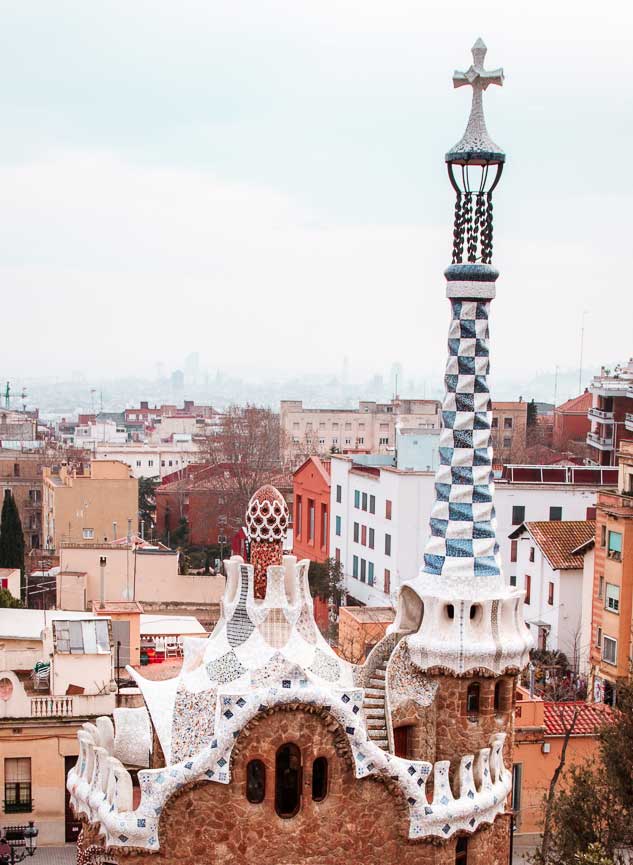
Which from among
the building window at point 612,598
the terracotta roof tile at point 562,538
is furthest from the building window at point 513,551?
the building window at point 612,598

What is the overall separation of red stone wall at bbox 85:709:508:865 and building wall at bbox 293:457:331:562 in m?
33.8

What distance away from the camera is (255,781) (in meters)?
11.9

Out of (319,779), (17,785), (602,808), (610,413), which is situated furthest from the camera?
(610,413)

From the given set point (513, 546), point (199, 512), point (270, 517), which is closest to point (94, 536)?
point (199, 512)

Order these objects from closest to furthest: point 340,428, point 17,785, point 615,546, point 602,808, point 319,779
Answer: point 319,779
point 602,808
point 17,785
point 615,546
point 340,428

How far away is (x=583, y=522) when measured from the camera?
3322 cm

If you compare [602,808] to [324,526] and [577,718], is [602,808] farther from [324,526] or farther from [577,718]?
[324,526]

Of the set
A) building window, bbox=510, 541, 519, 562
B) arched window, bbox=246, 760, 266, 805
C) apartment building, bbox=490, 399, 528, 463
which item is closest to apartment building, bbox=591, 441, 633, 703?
building window, bbox=510, 541, 519, 562

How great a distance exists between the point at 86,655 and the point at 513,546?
18.1m

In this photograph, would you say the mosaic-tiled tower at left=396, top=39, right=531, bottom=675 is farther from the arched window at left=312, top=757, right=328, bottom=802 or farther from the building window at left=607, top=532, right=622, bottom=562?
the building window at left=607, top=532, right=622, bottom=562

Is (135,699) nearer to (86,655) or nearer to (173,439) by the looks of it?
(86,655)

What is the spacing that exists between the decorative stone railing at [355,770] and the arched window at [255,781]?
22 centimetres

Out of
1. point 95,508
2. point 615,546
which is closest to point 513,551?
point 615,546

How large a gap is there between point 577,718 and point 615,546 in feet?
26.6
